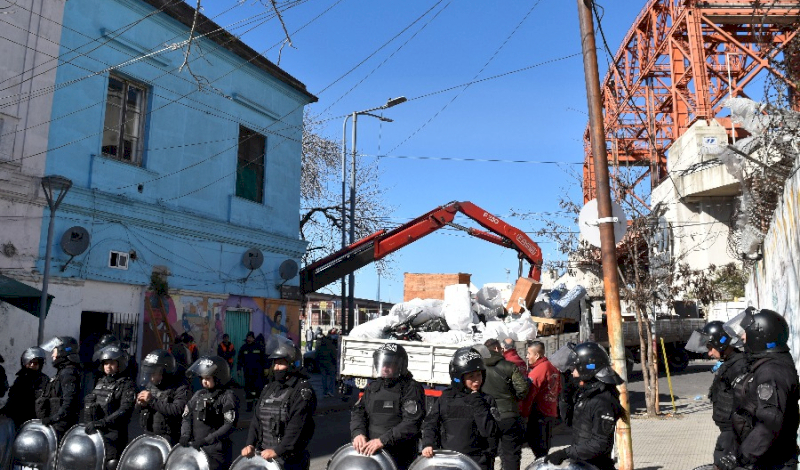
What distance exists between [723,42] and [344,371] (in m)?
36.2

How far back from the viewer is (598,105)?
7.79m

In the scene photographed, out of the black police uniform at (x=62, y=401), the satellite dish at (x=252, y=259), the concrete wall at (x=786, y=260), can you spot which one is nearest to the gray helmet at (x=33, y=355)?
the black police uniform at (x=62, y=401)

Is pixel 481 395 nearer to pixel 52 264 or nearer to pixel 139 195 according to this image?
pixel 52 264

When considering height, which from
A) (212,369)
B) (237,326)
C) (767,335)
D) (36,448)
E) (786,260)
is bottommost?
(36,448)

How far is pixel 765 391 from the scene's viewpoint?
14.9 ft

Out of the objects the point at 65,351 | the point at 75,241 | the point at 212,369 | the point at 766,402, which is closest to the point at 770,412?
the point at 766,402

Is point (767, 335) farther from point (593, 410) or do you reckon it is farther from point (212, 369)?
point (212, 369)

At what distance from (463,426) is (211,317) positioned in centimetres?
1281

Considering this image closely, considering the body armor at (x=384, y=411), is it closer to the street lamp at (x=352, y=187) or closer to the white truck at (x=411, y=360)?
the white truck at (x=411, y=360)

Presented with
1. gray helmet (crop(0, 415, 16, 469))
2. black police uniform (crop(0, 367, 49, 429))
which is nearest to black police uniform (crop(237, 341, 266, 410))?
black police uniform (crop(0, 367, 49, 429))

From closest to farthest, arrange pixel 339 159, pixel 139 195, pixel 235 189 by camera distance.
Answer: pixel 139 195 → pixel 235 189 → pixel 339 159

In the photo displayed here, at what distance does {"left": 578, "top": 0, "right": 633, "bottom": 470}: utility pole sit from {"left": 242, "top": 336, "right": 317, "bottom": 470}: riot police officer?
3.28m

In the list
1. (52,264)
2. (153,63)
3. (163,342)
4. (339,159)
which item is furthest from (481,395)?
(339,159)

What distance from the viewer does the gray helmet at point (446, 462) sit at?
506cm
